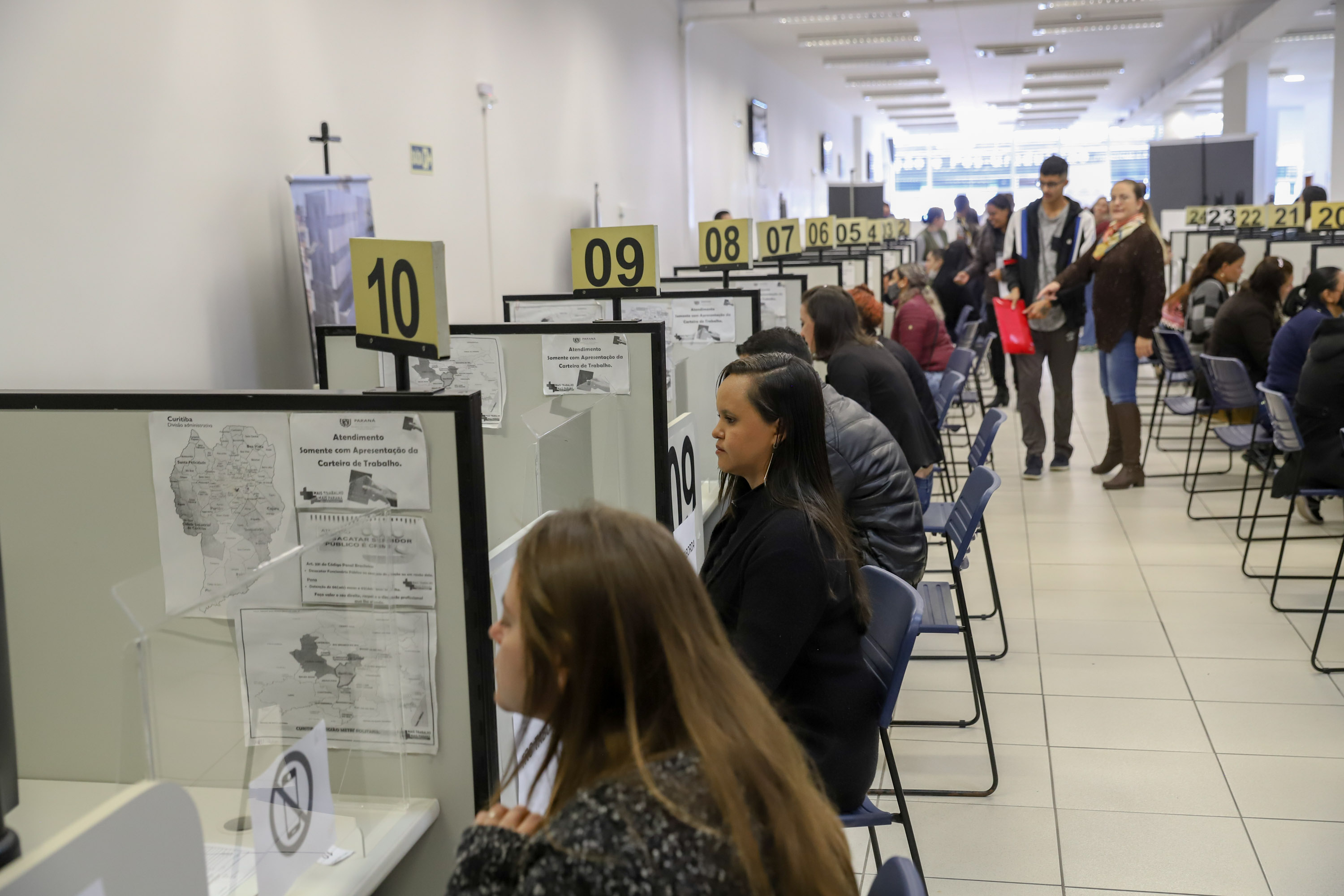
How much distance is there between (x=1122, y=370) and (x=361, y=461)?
5223mm

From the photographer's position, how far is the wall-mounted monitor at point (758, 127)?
451 inches

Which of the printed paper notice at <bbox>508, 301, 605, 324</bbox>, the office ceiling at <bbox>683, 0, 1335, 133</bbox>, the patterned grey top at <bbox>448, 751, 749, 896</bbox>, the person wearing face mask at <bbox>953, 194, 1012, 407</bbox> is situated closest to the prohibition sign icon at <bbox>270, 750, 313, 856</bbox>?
the patterned grey top at <bbox>448, 751, 749, 896</bbox>

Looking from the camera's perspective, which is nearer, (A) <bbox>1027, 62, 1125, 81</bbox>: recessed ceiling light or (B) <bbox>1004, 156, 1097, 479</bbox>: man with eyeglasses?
(B) <bbox>1004, 156, 1097, 479</bbox>: man with eyeglasses

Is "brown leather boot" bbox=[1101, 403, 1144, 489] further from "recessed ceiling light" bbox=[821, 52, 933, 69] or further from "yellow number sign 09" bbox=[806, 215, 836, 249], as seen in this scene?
"recessed ceiling light" bbox=[821, 52, 933, 69]

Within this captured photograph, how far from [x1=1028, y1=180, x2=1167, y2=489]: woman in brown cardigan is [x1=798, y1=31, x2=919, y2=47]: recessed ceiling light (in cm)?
519

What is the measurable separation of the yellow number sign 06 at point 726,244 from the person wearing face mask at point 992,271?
4.08 meters

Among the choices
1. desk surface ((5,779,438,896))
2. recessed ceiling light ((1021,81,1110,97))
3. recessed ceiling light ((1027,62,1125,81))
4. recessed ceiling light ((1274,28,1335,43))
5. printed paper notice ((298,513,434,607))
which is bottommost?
desk surface ((5,779,438,896))

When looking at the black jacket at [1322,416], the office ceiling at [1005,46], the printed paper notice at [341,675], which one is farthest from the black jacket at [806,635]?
the office ceiling at [1005,46]

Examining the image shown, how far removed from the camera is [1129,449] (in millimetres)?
5996

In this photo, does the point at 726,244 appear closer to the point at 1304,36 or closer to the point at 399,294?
the point at 399,294

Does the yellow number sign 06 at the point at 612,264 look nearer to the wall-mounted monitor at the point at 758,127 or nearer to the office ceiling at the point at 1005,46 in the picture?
the office ceiling at the point at 1005,46

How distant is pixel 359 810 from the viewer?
4.75ft

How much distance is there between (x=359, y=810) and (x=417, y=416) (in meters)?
0.52

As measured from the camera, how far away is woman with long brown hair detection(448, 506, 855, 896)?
89cm
